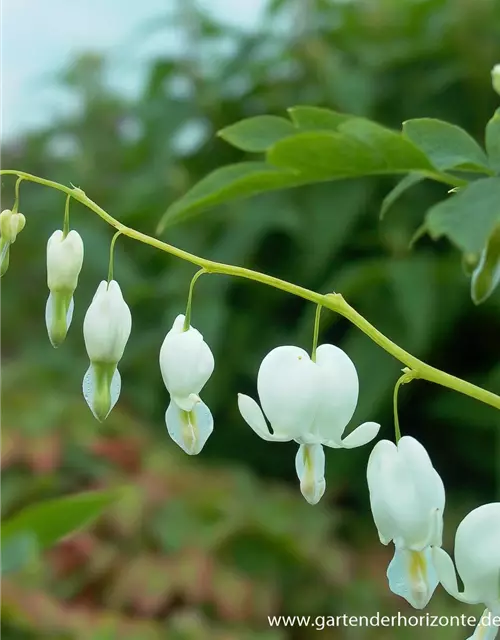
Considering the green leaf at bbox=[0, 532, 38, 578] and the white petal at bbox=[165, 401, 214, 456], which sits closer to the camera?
the white petal at bbox=[165, 401, 214, 456]

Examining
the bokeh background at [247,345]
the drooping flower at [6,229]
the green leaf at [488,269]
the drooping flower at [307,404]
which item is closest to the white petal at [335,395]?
the drooping flower at [307,404]

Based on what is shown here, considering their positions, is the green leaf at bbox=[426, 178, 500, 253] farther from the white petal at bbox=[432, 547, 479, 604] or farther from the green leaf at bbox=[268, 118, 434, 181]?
the white petal at bbox=[432, 547, 479, 604]

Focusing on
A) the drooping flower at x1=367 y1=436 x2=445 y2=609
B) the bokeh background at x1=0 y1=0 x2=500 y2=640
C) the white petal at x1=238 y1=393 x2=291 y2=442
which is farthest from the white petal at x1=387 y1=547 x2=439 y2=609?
the bokeh background at x1=0 y1=0 x2=500 y2=640

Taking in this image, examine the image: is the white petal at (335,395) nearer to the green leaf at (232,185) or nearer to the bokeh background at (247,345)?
the green leaf at (232,185)

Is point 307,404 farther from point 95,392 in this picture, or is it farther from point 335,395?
point 95,392

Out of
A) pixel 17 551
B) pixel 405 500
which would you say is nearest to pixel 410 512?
pixel 405 500

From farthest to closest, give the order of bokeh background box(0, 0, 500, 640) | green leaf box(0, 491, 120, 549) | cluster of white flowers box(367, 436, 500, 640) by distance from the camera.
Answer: bokeh background box(0, 0, 500, 640) → green leaf box(0, 491, 120, 549) → cluster of white flowers box(367, 436, 500, 640)
